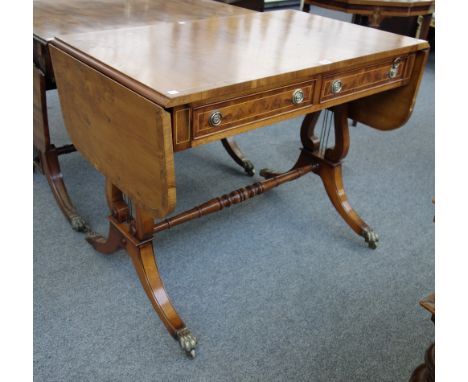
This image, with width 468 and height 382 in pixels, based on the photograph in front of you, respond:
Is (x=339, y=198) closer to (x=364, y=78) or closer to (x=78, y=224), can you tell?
(x=364, y=78)

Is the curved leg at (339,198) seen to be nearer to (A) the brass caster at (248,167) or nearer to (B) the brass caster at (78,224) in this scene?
(A) the brass caster at (248,167)

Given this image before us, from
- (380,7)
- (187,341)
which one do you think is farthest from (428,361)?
(380,7)

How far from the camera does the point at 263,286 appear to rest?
5.91ft

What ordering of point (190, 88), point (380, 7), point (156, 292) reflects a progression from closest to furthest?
point (190, 88) → point (156, 292) → point (380, 7)

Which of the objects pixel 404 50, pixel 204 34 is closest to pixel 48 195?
pixel 204 34

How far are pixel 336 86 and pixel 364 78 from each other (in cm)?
14

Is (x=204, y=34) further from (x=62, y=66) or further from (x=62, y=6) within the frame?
(x=62, y=6)

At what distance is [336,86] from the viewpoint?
1446 mm

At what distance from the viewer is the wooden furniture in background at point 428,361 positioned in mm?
777

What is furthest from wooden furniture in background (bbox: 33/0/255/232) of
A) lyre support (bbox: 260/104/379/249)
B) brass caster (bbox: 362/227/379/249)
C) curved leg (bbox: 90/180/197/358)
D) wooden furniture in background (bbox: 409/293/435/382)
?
wooden furniture in background (bbox: 409/293/435/382)

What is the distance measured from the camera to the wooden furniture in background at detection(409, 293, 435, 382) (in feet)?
2.55

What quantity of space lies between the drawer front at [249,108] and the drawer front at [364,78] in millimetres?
76

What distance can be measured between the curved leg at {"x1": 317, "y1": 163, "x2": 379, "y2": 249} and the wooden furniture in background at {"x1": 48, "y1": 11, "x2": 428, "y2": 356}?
11.4 inches

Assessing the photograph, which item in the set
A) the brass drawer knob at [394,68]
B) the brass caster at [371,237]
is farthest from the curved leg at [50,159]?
the brass drawer knob at [394,68]
